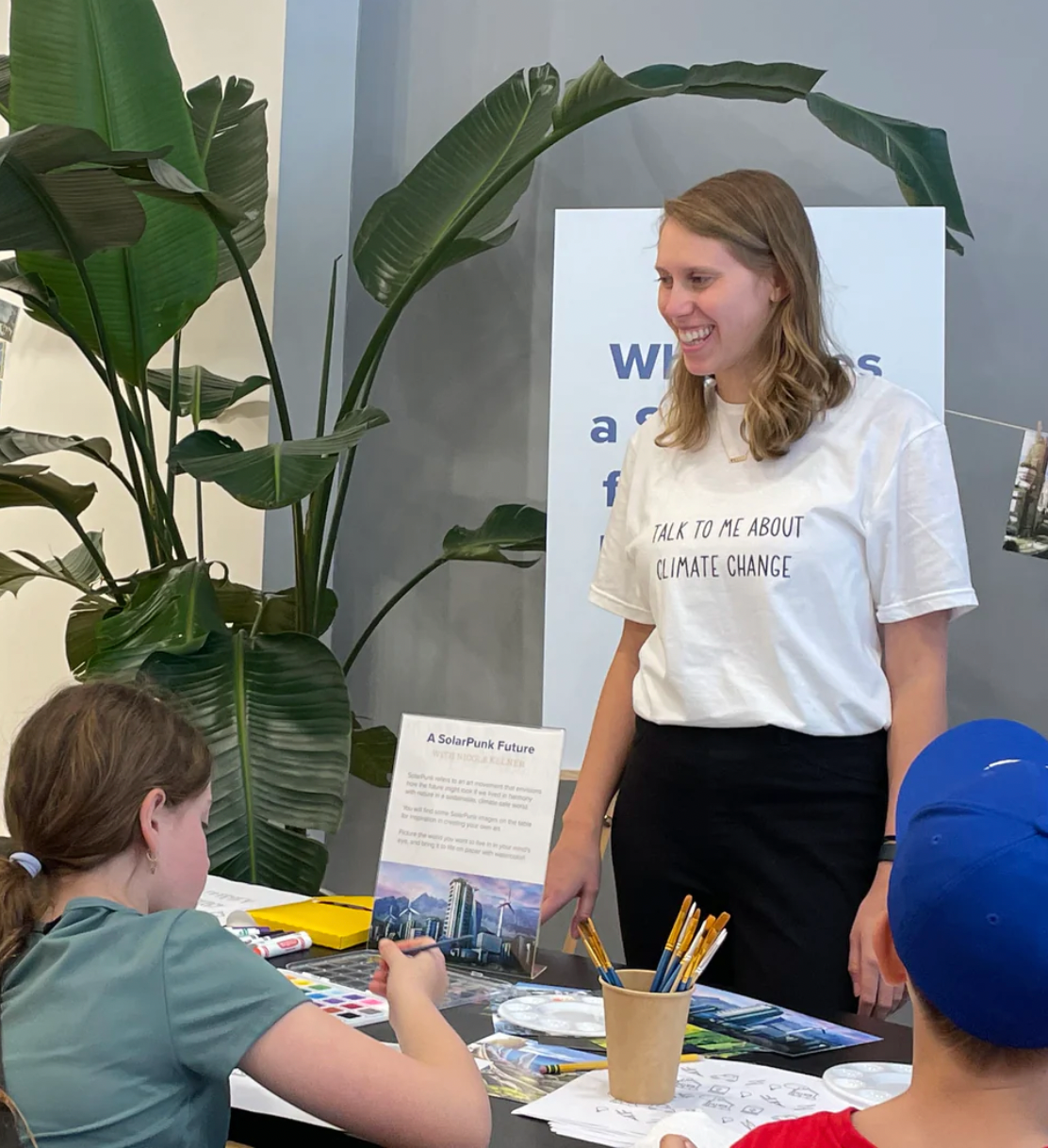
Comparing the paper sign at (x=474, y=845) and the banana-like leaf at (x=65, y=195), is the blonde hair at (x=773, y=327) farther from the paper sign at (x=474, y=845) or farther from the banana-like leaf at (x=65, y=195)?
the banana-like leaf at (x=65, y=195)

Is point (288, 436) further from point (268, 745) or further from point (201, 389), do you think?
point (268, 745)

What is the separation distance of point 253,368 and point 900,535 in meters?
1.91

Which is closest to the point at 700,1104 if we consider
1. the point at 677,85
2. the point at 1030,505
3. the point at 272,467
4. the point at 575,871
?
the point at 575,871

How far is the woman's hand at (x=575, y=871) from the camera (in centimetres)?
148

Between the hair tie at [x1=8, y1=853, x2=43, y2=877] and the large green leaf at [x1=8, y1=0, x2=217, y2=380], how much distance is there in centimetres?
169

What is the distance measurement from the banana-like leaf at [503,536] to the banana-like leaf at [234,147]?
2.45 feet

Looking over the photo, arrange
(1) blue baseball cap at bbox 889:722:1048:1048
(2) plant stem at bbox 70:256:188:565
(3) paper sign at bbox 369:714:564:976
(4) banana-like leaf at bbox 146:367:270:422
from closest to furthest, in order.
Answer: (1) blue baseball cap at bbox 889:722:1048:1048
(3) paper sign at bbox 369:714:564:976
(2) plant stem at bbox 70:256:188:565
(4) banana-like leaf at bbox 146:367:270:422

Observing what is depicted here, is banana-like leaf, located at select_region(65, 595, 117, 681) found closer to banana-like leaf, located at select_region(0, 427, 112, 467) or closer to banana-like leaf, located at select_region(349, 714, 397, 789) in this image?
banana-like leaf, located at select_region(0, 427, 112, 467)

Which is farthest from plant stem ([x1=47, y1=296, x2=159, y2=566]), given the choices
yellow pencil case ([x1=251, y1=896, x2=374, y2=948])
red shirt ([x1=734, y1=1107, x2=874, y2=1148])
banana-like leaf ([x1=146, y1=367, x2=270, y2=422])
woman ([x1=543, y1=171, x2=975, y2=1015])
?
red shirt ([x1=734, y1=1107, x2=874, y2=1148])

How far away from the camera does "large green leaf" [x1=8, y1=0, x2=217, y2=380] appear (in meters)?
2.45

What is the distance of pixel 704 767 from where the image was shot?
4.71ft

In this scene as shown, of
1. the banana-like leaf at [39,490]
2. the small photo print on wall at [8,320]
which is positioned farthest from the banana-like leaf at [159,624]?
the small photo print on wall at [8,320]

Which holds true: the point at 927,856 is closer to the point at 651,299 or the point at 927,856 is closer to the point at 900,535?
the point at 900,535

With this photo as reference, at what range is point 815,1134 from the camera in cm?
71
